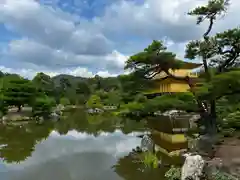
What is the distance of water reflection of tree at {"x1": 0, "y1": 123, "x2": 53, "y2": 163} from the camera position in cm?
1273

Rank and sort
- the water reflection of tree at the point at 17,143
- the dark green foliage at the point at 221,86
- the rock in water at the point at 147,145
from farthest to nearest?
the water reflection of tree at the point at 17,143 < the rock in water at the point at 147,145 < the dark green foliage at the point at 221,86

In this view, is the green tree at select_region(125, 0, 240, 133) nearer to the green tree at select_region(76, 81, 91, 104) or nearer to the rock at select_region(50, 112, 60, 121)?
the rock at select_region(50, 112, 60, 121)

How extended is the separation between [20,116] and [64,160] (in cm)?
1779

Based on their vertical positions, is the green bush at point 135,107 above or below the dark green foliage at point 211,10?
below

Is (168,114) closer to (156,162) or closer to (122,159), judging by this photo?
(122,159)

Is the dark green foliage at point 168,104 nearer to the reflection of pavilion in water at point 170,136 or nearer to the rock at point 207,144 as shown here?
the rock at point 207,144

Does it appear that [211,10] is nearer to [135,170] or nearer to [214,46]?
[214,46]

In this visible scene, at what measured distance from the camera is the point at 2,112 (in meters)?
26.8

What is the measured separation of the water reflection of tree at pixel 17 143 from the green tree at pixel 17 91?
3641mm

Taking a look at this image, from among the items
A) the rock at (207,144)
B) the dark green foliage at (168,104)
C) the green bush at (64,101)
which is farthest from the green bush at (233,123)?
the green bush at (64,101)

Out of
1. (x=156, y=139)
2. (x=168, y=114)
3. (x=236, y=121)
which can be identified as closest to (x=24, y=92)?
(x=168, y=114)

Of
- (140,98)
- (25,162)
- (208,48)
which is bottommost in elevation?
(25,162)

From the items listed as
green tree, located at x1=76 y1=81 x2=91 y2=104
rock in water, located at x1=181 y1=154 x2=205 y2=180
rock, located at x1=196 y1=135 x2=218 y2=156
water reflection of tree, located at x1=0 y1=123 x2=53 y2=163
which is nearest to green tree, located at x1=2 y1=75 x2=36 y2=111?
water reflection of tree, located at x1=0 y1=123 x2=53 y2=163

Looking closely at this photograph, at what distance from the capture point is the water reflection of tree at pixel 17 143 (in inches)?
501
